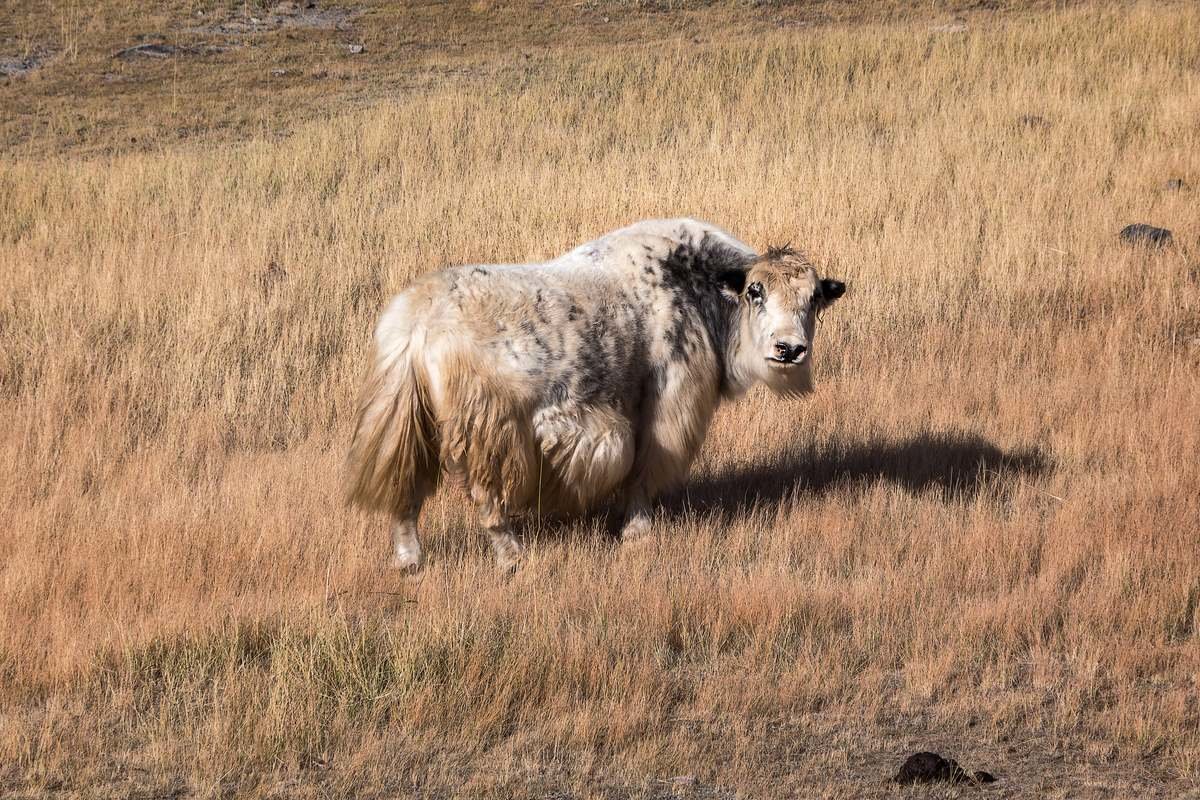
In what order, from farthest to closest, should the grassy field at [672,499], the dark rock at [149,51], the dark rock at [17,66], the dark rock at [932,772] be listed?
the dark rock at [149,51]
the dark rock at [17,66]
the grassy field at [672,499]
the dark rock at [932,772]

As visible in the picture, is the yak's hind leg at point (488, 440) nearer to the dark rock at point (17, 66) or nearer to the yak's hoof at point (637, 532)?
the yak's hoof at point (637, 532)

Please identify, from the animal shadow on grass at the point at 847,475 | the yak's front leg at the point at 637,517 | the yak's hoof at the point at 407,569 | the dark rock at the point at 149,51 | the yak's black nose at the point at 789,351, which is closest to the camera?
the yak's hoof at the point at 407,569

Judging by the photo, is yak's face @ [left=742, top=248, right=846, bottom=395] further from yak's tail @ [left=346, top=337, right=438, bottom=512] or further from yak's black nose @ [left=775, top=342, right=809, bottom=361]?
yak's tail @ [left=346, top=337, right=438, bottom=512]

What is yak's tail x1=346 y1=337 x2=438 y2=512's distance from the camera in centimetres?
555

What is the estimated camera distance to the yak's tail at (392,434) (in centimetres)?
555

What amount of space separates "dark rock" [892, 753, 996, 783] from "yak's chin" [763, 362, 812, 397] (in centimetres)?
256

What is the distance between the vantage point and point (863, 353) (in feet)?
31.0

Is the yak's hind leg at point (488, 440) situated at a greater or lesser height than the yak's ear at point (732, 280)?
lesser

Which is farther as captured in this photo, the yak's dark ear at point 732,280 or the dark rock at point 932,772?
the yak's dark ear at point 732,280

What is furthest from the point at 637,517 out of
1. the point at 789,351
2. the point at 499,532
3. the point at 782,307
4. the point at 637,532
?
the point at 782,307

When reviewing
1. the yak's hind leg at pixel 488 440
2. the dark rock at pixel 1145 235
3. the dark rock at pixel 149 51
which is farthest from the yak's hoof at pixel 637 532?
the dark rock at pixel 149 51

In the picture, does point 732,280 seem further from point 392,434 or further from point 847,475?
point 392,434

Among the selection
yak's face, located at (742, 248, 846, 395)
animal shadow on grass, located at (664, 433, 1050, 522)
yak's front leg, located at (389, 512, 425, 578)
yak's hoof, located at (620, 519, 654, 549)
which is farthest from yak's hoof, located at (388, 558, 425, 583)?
yak's face, located at (742, 248, 846, 395)

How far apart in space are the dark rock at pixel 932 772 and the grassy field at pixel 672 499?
0.08 m
